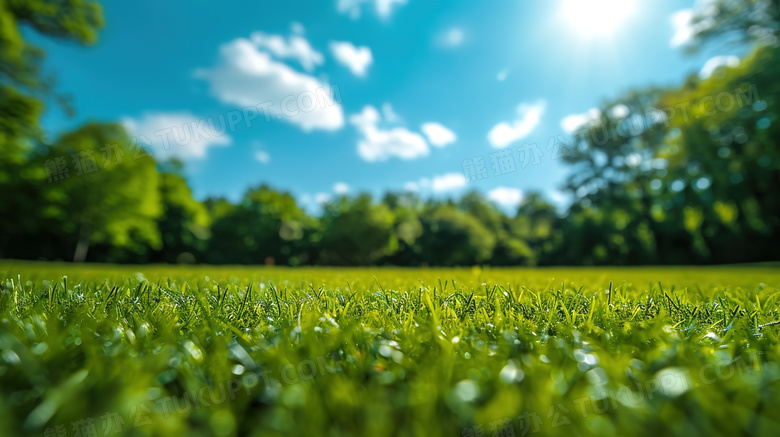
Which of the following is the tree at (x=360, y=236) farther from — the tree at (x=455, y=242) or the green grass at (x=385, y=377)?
the green grass at (x=385, y=377)

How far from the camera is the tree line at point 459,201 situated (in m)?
15.9

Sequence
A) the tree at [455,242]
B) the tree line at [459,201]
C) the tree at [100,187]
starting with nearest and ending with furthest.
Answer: the tree line at [459,201] < the tree at [100,187] < the tree at [455,242]

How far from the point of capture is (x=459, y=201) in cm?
5072

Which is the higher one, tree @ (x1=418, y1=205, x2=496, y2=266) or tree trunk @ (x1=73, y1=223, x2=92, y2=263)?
tree trunk @ (x1=73, y1=223, x2=92, y2=263)

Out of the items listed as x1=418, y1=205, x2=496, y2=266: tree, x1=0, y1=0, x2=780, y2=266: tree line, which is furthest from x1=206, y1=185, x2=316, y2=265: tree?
x1=418, y1=205, x2=496, y2=266: tree

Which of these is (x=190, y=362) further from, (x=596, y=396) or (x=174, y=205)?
(x=174, y=205)

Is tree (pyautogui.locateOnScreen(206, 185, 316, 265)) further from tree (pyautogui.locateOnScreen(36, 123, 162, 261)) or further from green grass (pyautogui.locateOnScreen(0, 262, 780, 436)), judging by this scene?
green grass (pyautogui.locateOnScreen(0, 262, 780, 436))

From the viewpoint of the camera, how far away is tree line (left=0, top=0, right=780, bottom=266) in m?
15.9

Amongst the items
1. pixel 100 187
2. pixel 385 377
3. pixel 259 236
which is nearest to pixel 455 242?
pixel 259 236

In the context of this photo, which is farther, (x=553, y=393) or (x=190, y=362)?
(x=190, y=362)

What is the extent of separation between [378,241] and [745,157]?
30017mm

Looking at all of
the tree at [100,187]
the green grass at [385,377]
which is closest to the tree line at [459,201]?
the tree at [100,187]

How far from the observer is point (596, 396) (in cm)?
86

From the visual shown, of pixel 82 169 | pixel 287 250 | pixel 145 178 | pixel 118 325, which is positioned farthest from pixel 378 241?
pixel 118 325
